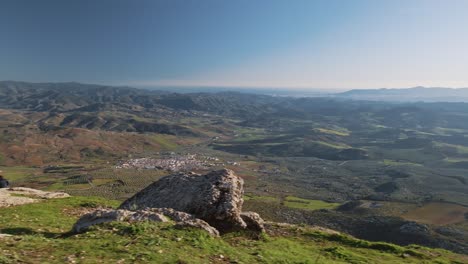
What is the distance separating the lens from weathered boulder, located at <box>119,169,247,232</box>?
20578 millimetres

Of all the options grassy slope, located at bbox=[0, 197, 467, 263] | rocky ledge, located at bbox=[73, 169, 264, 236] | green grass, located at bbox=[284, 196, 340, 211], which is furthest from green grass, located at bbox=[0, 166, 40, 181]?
grassy slope, located at bbox=[0, 197, 467, 263]

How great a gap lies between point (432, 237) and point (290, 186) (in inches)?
3882

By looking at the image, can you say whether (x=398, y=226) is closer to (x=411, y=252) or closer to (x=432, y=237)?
(x=432, y=237)

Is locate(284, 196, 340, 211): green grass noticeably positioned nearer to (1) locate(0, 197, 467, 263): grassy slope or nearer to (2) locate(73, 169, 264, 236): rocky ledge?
(1) locate(0, 197, 467, 263): grassy slope

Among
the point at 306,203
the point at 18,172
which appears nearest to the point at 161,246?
the point at 306,203

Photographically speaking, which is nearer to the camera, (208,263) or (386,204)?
(208,263)

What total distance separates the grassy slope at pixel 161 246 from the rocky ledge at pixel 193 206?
1081 mm

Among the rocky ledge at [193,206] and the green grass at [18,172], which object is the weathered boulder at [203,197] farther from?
the green grass at [18,172]

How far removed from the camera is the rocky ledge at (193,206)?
18.0 meters

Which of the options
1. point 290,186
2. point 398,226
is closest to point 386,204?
point 398,226

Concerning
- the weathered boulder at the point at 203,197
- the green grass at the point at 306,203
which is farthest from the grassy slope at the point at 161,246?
the green grass at the point at 306,203

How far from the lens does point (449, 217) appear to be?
112m

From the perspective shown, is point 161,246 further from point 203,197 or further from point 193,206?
point 203,197

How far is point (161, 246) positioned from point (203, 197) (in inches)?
283
